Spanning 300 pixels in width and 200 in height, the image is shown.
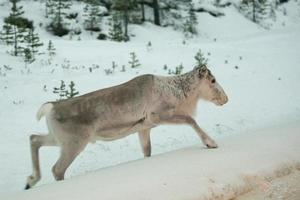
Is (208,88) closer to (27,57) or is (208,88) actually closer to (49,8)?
(27,57)

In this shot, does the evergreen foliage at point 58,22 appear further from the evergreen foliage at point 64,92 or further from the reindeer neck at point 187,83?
the reindeer neck at point 187,83

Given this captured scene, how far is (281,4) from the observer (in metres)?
37.9

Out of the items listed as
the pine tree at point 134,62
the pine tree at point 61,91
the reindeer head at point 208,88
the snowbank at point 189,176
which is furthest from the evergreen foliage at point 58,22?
the snowbank at point 189,176

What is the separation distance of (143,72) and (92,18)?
12.0 m

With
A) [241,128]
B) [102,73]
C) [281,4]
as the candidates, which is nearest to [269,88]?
[241,128]

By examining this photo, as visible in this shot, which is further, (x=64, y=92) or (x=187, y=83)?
(x=64, y=92)

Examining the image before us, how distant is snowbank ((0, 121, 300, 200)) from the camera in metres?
5.11

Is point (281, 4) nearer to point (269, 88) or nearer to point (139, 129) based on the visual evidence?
point (269, 88)

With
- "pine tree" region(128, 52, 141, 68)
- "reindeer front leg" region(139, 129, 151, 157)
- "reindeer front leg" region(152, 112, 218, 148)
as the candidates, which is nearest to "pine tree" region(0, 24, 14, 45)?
"pine tree" region(128, 52, 141, 68)

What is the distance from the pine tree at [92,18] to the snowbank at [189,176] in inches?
787

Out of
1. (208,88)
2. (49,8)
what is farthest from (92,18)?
(208,88)

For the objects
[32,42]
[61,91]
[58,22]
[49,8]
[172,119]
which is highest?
[172,119]

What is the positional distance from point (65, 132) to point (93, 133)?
1.39 feet

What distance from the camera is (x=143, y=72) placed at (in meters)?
15.2
